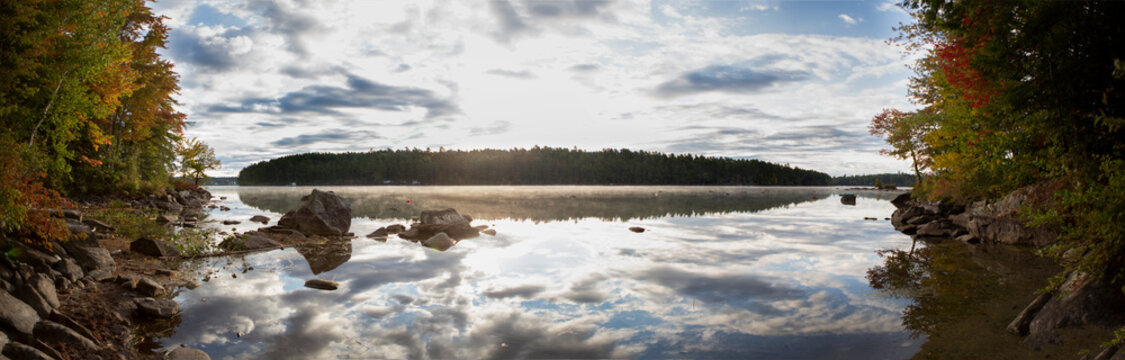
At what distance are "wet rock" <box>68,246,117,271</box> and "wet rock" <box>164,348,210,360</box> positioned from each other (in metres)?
5.69

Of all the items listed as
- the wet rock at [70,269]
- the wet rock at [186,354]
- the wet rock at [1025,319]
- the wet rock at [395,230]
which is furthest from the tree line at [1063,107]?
the wet rock at [395,230]

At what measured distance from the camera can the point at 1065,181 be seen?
8312mm

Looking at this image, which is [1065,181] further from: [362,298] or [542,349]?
[362,298]

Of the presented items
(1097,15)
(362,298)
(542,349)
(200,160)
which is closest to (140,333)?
(362,298)

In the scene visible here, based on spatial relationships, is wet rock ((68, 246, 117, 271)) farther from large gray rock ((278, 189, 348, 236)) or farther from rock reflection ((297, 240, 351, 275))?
large gray rock ((278, 189, 348, 236))

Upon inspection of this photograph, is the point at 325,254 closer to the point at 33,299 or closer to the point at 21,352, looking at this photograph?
the point at 33,299

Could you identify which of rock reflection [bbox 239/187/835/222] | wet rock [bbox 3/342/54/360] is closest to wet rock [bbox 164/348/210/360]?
wet rock [bbox 3/342/54/360]

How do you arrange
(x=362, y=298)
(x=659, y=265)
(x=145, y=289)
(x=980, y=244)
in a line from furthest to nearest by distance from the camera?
(x=980, y=244) < (x=659, y=265) < (x=362, y=298) < (x=145, y=289)

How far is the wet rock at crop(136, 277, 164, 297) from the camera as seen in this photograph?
34.0 feet

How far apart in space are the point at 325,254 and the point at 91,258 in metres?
6.36

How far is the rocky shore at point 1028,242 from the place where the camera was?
25.2 ft

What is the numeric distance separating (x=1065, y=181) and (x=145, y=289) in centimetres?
1715

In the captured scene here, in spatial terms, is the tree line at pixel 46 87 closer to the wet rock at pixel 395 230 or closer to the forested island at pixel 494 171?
the wet rock at pixel 395 230

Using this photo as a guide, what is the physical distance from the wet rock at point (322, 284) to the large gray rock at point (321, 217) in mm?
9738
